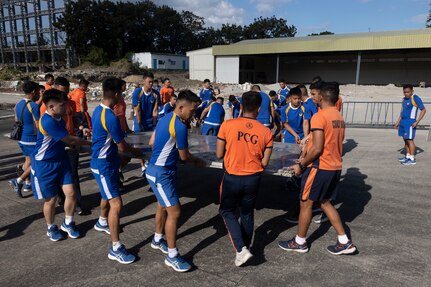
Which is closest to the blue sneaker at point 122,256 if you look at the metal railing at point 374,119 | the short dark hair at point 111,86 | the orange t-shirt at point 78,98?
the short dark hair at point 111,86

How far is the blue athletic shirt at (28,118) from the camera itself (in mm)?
5293

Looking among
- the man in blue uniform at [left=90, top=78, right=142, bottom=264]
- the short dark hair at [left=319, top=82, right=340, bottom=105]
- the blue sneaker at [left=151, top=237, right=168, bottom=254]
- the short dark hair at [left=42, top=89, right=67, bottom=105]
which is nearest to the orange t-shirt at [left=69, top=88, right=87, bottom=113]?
the short dark hair at [left=42, top=89, right=67, bottom=105]

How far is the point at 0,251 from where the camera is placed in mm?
3924

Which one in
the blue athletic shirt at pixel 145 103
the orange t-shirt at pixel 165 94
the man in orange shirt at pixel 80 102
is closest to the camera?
the man in orange shirt at pixel 80 102

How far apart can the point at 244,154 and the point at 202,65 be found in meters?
44.3

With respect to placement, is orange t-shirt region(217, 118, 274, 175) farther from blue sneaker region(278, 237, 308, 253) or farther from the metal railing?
the metal railing

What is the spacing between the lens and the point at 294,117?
621cm

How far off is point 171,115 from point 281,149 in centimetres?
254

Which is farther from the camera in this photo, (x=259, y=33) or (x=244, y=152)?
(x=259, y=33)

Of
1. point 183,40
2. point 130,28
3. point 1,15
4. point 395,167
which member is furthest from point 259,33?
point 395,167

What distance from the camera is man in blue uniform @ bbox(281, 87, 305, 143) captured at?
614 centimetres

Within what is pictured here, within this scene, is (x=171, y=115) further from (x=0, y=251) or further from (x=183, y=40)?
(x=183, y=40)

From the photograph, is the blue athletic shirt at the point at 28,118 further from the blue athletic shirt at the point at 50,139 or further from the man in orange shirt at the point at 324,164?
the man in orange shirt at the point at 324,164

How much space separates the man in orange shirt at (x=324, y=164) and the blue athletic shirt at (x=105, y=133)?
2.08 m
